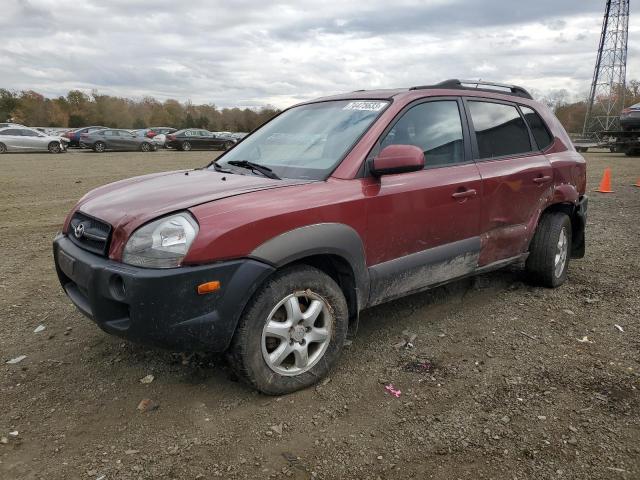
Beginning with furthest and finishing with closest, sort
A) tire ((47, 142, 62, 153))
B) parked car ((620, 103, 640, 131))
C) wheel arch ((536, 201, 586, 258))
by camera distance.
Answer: tire ((47, 142, 62, 153)) < parked car ((620, 103, 640, 131)) < wheel arch ((536, 201, 586, 258))

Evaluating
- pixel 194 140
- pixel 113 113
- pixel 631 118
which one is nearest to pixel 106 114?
pixel 113 113

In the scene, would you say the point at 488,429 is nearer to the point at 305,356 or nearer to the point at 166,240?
the point at 305,356

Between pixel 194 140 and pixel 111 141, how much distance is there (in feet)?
16.7

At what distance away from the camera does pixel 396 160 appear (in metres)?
3.05

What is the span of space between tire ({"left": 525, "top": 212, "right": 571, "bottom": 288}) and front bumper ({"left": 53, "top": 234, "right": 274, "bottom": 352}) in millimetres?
2836

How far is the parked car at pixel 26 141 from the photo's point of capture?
23828 mm

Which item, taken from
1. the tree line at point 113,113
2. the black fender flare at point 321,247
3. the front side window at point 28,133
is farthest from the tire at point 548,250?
the tree line at point 113,113

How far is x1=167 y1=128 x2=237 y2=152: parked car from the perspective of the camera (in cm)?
3053

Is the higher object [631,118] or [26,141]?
[631,118]

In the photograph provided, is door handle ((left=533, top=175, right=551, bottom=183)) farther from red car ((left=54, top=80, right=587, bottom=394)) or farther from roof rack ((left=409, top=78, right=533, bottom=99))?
roof rack ((left=409, top=78, right=533, bottom=99))

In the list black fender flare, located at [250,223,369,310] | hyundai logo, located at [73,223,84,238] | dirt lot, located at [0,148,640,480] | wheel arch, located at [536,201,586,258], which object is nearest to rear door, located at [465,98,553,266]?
wheel arch, located at [536,201,586,258]

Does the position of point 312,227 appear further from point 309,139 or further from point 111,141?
point 111,141

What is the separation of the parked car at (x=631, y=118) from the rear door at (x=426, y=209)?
19.3m

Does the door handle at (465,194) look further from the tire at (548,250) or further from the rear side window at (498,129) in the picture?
the tire at (548,250)
